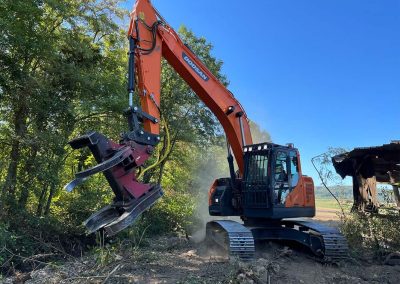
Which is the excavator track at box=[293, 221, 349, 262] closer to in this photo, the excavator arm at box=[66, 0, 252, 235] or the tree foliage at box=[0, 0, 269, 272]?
the excavator arm at box=[66, 0, 252, 235]

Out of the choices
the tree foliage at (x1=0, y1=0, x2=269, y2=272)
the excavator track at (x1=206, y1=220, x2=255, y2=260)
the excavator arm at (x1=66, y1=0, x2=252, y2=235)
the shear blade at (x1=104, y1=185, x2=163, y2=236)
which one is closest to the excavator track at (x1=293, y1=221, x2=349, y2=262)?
the excavator track at (x1=206, y1=220, x2=255, y2=260)

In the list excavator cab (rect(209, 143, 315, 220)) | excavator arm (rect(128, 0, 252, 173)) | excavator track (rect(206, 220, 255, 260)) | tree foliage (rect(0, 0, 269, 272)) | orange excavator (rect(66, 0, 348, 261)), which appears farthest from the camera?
tree foliage (rect(0, 0, 269, 272))

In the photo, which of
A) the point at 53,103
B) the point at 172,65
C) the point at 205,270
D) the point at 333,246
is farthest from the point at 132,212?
the point at 53,103

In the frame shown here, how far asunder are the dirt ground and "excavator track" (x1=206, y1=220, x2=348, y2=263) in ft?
0.77

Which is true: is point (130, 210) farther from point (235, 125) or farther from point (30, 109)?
point (30, 109)

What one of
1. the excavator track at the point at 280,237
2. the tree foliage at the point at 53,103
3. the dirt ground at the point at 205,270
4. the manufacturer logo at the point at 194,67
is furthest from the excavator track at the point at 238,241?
the tree foliage at the point at 53,103

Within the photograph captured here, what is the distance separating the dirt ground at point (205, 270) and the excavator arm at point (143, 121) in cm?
70

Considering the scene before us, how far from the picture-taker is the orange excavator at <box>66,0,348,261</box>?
19.2 ft

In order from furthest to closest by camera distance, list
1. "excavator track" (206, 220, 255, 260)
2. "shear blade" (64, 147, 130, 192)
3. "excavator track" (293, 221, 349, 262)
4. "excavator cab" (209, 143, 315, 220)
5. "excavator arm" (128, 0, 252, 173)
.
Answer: "excavator cab" (209, 143, 315, 220) → "excavator track" (293, 221, 349, 262) → "excavator track" (206, 220, 255, 260) → "excavator arm" (128, 0, 252, 173) → "shear blade" (64, 147, 130, 192)

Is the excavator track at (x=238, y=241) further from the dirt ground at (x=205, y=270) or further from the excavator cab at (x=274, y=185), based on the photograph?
the excavator cab at (x=274, y=185)

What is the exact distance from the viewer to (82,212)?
11938mm

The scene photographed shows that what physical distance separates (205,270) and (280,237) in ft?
9.12

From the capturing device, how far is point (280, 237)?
8914mm

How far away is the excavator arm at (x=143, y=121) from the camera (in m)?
5.69
